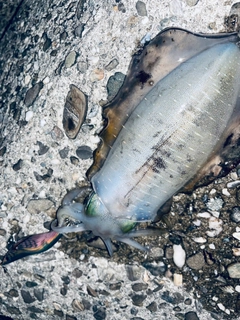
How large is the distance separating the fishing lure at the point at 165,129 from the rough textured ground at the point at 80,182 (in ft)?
0.56

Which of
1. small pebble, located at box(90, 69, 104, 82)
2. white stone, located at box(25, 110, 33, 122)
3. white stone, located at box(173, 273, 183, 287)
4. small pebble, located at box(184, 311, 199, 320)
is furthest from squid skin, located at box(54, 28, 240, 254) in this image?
small pebble, located at box(184, 311, 199, 320)

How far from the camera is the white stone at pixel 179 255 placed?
3.84m

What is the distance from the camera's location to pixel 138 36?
3.74m

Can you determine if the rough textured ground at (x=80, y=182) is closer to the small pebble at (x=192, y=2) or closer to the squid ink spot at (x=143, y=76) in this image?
the small pebble at (x=192, y=2)

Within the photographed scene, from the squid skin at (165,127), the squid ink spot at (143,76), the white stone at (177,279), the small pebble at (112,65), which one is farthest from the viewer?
the white stone at (177,279)

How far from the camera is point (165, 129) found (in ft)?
11.3

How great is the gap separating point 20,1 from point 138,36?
121 cm

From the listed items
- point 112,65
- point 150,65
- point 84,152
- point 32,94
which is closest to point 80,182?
point 84,152

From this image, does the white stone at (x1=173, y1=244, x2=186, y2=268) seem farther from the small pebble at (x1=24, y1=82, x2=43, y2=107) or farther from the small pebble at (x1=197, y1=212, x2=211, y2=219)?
the small pebble at (x1=24, y1=82, x2=43, y2=107)

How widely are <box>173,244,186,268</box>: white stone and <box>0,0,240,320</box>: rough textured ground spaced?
0.03m

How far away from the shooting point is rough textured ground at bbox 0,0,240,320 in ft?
12.3

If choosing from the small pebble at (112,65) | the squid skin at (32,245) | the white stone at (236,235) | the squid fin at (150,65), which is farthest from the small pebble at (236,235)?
the small pebble at (112,65)

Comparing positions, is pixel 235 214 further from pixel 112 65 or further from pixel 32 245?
pixel 32 245

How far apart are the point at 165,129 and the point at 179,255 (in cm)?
95
